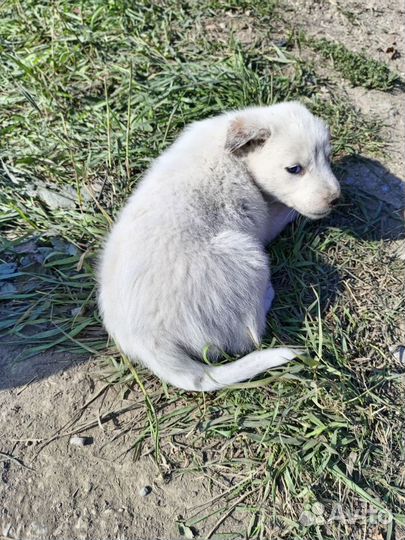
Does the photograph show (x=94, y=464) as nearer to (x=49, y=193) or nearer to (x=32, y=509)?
(x=32, y=509)

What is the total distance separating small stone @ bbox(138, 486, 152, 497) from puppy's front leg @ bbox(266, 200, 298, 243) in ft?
6.40

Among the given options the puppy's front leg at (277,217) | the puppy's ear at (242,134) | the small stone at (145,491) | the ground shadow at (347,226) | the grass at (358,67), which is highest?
the puppy's ear at (242,134)

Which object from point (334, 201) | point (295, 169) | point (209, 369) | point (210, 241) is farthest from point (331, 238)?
point (209, 369)

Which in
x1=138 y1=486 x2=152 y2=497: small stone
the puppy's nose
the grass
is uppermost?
the grass

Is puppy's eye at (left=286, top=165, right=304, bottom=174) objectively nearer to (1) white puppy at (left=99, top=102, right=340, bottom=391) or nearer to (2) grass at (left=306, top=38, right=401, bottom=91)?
(1) white puppy at (left=99, top=102, right=340, bottom=391)

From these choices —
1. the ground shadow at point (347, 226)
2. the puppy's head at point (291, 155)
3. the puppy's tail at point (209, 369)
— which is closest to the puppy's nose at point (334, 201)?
the puppy's head at point (291, 155)

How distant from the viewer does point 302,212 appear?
4.23 metres

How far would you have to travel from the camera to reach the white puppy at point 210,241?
347 cm

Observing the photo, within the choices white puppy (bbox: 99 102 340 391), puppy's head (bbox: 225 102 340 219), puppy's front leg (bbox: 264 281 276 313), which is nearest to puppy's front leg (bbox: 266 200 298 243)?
white puppy (bbox: 99 102 340 391)

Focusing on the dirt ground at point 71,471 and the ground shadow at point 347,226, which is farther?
the ground shadow at point 347,226

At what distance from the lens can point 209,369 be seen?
3.55 meters

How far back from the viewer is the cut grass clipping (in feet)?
11.0

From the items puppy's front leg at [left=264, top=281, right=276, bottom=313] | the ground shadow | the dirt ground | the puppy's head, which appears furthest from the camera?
the puppy's head

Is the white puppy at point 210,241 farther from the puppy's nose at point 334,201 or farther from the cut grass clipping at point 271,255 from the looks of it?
the cut grass clipping at point 271,255
